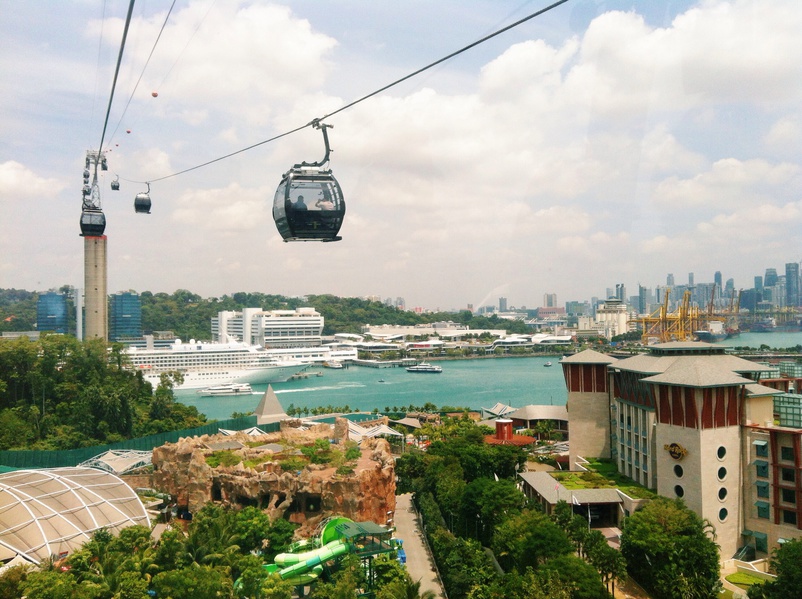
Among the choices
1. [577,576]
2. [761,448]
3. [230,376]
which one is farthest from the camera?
[230,376]

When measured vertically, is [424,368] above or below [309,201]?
below

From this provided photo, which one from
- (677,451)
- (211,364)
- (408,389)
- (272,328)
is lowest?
(408,389)

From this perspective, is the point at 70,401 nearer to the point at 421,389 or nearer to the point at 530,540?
the point at 530,540

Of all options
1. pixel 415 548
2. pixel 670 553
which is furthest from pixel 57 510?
pixel 670 553

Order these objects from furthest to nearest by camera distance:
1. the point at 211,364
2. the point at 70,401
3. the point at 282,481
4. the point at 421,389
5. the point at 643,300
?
1. the point at 211,364
2. the point at 421,389
3. the point at 643,300
4. the point at 70,401
5. the point at 282,481

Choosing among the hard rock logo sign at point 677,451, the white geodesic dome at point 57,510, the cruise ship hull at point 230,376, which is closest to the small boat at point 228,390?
the cruise ship hull at point 230,376
